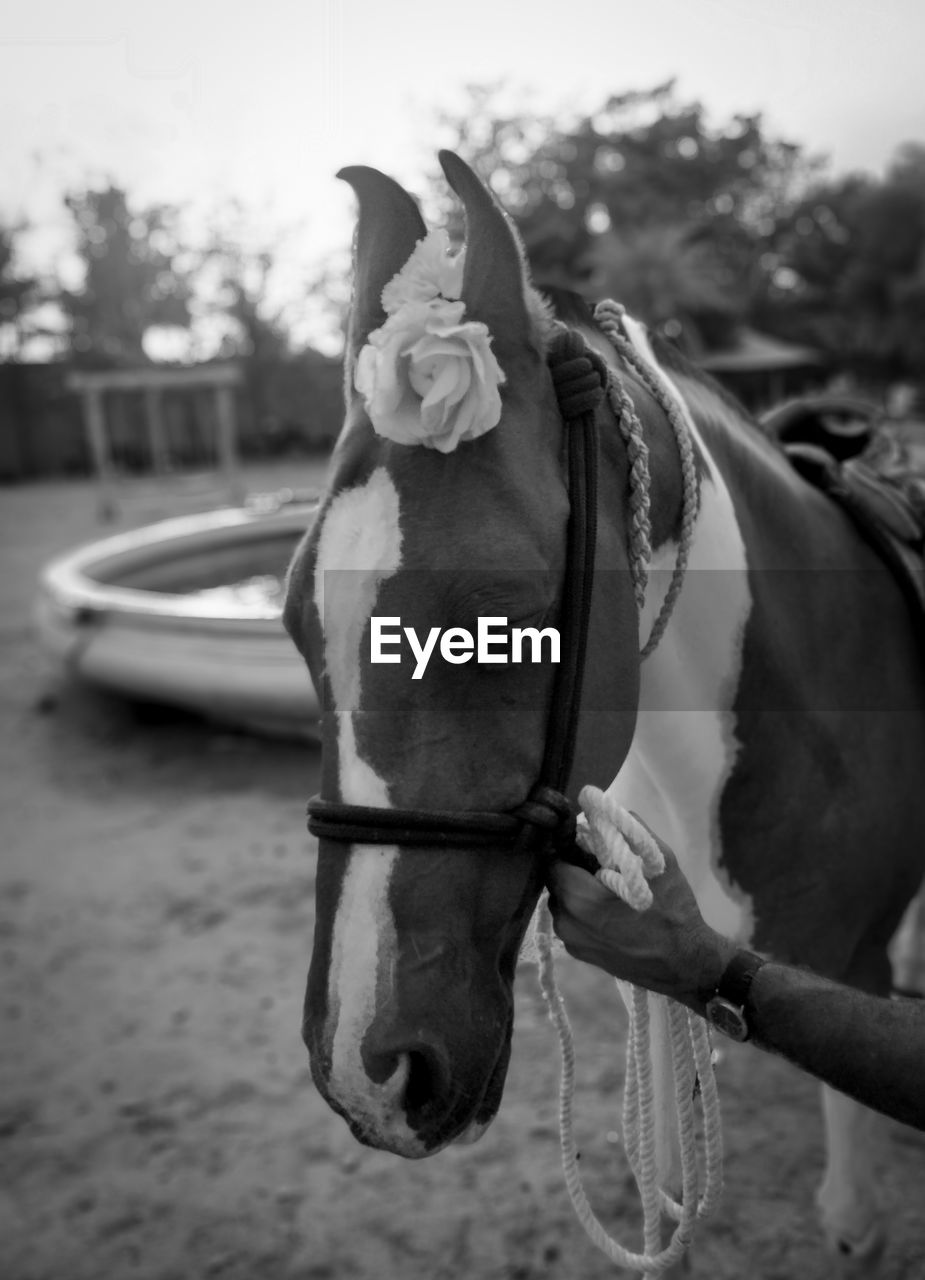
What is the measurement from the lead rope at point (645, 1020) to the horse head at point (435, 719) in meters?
0.08

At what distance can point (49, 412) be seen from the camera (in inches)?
1188

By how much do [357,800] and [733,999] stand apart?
536 mm

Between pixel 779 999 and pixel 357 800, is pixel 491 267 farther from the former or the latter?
pixel 779 999

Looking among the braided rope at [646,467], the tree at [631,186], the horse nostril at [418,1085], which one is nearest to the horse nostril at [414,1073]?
the horse nostril at [418,1085]

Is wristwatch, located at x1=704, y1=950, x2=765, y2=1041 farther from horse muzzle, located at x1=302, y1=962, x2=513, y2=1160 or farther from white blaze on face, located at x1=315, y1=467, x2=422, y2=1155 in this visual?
white blaze on face, located at x1=315, y1=467, x2=422, y2=1155

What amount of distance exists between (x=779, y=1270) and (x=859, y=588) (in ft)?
5.53

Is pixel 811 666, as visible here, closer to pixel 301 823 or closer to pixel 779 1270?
pixel 779 1270

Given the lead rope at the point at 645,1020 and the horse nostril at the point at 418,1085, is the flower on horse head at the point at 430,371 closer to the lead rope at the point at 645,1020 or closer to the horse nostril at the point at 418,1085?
the lead rope at the point at 645,1020

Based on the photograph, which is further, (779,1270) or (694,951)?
(779,1270)

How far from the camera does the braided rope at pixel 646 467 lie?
132 cm

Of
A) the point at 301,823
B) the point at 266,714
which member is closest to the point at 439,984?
the point at 301,823

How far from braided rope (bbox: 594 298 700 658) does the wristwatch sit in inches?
17.9

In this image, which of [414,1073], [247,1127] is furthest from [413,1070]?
[247,1127]
